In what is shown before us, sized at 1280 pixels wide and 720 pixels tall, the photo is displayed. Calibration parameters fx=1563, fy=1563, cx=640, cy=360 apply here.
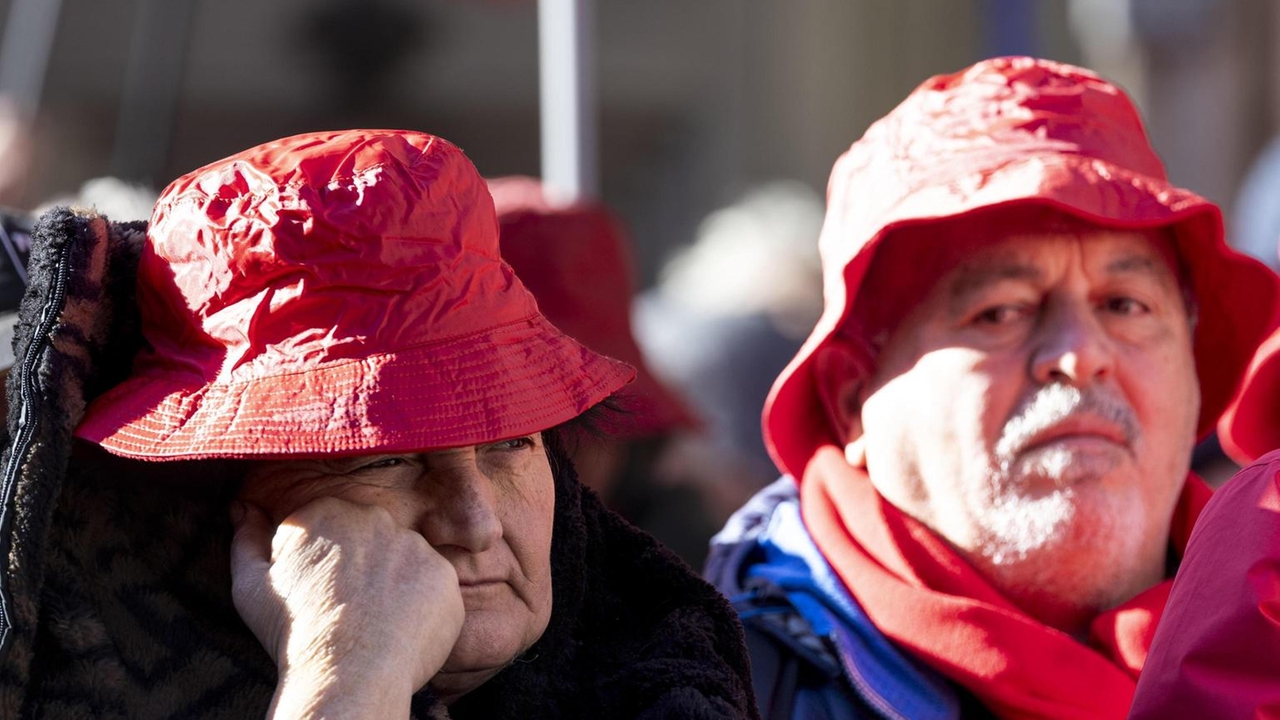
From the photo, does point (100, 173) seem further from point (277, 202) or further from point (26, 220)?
point (277, 202)

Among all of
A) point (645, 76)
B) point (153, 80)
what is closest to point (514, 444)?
point (153, 80)

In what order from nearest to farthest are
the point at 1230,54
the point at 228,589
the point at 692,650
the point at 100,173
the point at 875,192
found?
the point at 228,589
the point at 692,650
the point at 875,192
the point at 100,173
the point at 1230,54

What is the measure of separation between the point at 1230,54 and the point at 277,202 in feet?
23.8

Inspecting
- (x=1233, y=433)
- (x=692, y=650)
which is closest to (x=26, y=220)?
(x=692, y=650)

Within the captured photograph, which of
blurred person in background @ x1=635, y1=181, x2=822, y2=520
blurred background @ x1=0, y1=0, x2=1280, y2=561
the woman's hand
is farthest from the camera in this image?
blurred background @ x1=0, y1=0, x2=1280, y2=561

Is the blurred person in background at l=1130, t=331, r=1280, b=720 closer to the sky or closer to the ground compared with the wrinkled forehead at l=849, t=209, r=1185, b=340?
closer to the ground

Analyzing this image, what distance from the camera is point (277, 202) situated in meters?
1.69

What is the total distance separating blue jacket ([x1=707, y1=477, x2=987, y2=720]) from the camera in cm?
230

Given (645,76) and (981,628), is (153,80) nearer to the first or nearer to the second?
(645,76)

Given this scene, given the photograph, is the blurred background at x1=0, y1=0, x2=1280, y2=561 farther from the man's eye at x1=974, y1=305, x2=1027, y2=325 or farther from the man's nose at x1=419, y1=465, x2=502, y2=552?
the man's nose at x1=419, y1=465, x2=502, y2=552

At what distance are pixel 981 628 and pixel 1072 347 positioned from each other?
0.45 m

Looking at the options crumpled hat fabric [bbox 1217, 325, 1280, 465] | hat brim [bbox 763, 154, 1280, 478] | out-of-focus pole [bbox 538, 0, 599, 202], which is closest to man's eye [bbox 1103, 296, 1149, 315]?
hat brim [bbox 763, 154, 1280, 478]

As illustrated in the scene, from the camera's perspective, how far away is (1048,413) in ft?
7.73

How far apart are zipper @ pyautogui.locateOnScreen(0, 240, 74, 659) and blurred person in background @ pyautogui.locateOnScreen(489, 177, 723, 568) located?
164 centimetres
